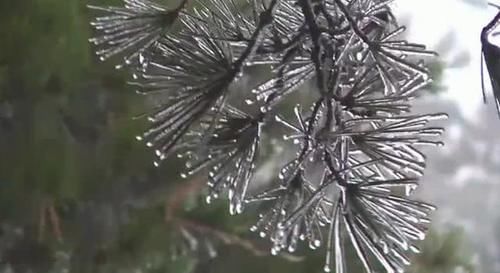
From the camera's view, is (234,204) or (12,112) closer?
(234,204)

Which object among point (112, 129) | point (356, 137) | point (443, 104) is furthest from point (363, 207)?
point (443, 104)

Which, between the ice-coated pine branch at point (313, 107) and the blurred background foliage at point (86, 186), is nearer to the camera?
the ice-coated pine branch at point (313, 107)

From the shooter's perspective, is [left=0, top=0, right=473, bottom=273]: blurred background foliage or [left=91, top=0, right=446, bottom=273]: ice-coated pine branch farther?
[left=0, top=0, right=473, bottom=273]: blurred background foliage

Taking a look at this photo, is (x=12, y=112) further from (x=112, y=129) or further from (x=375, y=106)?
(x=375, y=106)
